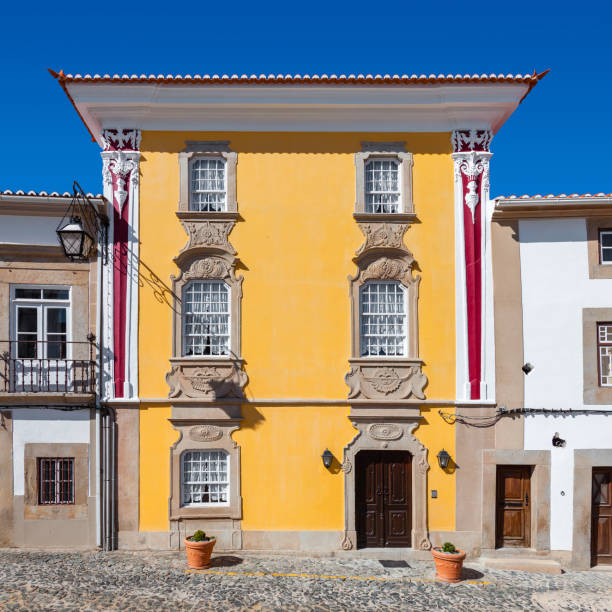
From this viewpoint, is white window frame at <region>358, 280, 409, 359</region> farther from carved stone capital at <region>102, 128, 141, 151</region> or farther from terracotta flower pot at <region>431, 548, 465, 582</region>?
carved stone capital at <region>102, 128, 141, 151</region>

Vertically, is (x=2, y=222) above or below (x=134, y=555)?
above

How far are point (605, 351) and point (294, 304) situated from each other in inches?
266

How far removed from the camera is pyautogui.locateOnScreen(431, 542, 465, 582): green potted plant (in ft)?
31.1

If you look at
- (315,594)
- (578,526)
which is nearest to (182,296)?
(315,594)

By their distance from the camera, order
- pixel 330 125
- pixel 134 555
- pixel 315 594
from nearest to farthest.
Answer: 1. pixel 315 594
2. pixel 134 555
3. pixel 330 125

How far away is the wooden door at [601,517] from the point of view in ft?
34.5

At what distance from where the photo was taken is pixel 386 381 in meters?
10.8

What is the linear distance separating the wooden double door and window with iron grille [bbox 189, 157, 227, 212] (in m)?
6.42

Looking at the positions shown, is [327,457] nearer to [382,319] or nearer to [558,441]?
[382,319]

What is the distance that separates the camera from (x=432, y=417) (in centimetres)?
1078

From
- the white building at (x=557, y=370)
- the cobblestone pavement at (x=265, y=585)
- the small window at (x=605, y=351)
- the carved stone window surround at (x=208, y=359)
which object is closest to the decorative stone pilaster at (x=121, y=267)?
the carved stone window surround at (x=208, y=359)

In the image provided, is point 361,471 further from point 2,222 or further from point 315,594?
point 2,222

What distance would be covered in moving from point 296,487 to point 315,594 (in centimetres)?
223

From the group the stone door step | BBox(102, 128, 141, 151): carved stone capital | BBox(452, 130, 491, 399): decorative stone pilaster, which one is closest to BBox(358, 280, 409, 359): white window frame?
BBox(452, 130, 491, 399): decorative stone pilaster
